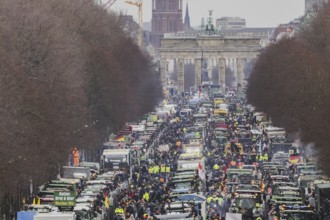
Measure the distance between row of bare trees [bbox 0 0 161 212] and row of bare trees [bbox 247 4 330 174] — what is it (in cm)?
971

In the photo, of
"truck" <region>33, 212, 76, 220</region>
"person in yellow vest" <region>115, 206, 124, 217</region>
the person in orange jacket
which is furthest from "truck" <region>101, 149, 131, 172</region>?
"truck" <region>33, 212, 76, 220</region>

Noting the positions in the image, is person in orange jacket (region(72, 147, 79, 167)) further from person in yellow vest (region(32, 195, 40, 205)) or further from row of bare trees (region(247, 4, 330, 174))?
person in yellow vest (region(32, 195, 40, 205))

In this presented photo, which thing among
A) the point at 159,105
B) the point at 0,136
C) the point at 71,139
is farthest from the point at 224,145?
the point at 159,105

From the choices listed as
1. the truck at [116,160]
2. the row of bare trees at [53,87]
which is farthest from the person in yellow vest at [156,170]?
the row of bare trees at [53,87]

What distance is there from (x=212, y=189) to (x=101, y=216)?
412 inches

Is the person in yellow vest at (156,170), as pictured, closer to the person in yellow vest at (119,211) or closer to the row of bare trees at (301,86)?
the row of bare trees at (301,86)

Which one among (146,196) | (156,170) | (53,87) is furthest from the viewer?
(156,170)

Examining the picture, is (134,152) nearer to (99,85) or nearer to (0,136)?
(99,85)

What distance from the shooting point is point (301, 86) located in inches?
3750

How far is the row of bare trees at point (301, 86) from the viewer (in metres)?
73.0

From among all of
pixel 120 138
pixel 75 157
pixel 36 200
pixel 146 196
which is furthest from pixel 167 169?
pixel 120 138

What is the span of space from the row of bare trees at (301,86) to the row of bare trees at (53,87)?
9.71m

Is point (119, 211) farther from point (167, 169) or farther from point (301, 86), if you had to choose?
point (301, 86)

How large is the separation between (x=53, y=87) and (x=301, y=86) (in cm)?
2284
